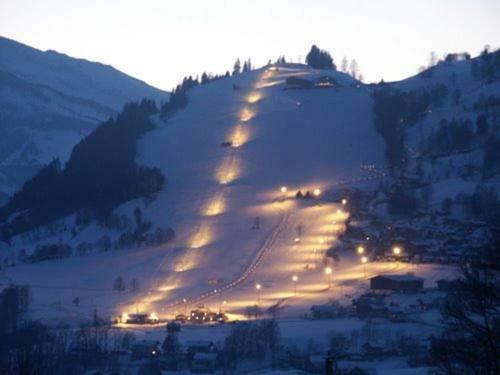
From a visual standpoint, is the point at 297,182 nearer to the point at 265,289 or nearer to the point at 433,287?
the point at 265,289

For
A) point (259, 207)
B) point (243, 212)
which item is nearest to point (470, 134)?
point (259, 207)

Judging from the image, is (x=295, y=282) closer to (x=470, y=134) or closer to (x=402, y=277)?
(x=402, y=277)

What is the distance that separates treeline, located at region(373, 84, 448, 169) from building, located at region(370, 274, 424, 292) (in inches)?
1295

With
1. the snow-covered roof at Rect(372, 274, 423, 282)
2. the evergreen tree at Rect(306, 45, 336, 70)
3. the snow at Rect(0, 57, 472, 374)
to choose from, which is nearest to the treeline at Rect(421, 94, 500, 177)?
the snow at Rect(0, 57, 472, 374)

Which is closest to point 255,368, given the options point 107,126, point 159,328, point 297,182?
point 159,328

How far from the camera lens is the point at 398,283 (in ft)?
126

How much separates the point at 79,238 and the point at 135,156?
18.0 m

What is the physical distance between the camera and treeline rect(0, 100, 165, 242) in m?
68.8

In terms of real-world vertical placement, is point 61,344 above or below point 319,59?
below

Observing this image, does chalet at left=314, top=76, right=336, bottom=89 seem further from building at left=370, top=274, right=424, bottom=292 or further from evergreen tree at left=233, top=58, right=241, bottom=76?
building at left=370, top=274, right=424, bottom=292

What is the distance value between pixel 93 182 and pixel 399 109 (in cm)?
2534

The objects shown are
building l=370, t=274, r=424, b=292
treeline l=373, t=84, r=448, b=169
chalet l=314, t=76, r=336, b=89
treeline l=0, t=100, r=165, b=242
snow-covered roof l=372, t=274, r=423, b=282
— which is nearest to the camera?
building l=370, t=274, r=424, b=292

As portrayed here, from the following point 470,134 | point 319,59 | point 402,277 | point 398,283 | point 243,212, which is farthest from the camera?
point 319,59

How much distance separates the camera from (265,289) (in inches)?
1646
